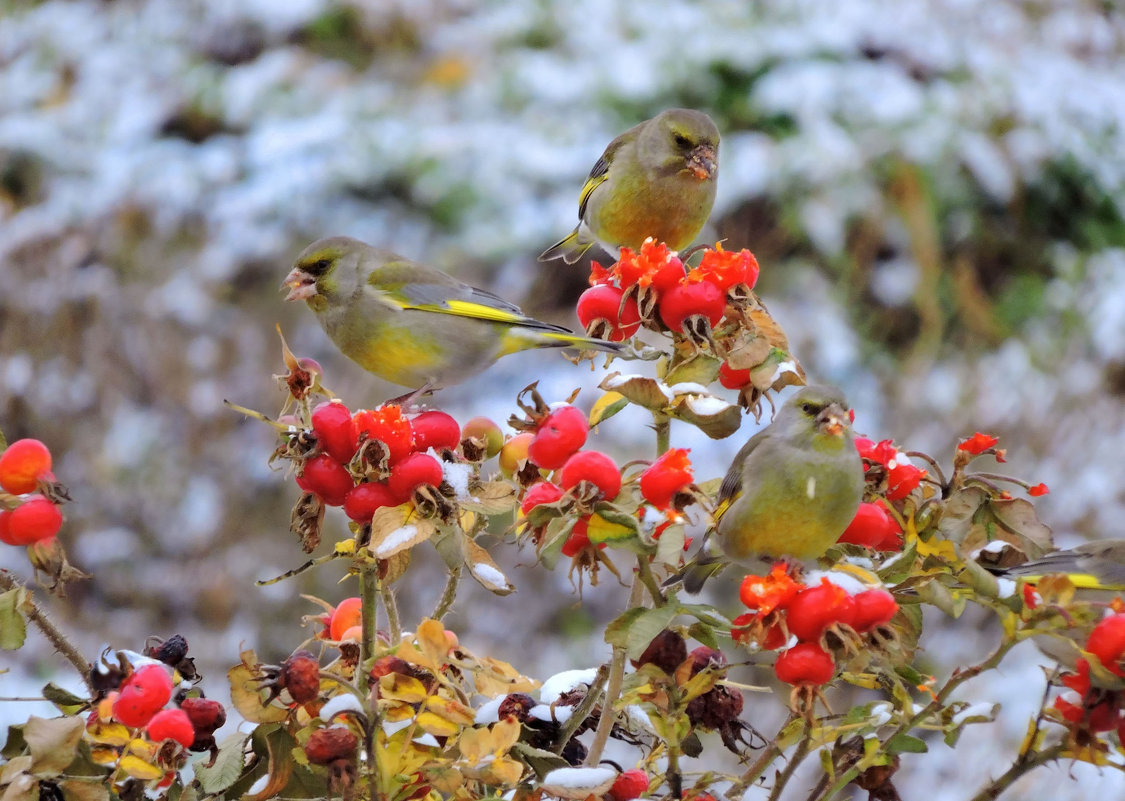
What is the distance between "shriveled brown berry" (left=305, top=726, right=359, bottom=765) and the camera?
99 cm

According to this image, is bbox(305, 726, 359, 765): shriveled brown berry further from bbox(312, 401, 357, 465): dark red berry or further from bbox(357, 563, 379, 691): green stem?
bbox(312, 401, 357, 465): dark red berry

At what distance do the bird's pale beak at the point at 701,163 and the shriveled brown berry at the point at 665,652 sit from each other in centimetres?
90

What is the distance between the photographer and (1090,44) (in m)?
5.00

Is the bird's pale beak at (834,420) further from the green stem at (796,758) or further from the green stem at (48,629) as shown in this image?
the green stem at (48,629)

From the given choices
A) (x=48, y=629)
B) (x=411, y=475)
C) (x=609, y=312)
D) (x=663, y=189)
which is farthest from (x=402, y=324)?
(x=48, y=629)

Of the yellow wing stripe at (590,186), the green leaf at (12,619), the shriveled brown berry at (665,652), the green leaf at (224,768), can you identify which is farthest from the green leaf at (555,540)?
the yellow wing stripe at (590,186)

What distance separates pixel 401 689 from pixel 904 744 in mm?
466

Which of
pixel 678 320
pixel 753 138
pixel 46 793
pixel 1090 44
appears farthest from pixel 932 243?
pixel 46 793

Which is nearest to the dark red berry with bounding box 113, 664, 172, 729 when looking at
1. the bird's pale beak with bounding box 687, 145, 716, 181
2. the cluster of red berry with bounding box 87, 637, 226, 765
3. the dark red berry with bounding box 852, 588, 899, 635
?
the cluster of red berry with bounding box 87, 637, 226, 765

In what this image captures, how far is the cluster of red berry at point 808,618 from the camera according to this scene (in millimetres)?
995

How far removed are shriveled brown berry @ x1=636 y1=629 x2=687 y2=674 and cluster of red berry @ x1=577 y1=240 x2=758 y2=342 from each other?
31 cm

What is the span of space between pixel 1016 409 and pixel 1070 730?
324 centimetres

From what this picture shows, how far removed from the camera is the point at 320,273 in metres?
1.84

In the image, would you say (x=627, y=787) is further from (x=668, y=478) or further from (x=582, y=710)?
(x=668, y=478)
